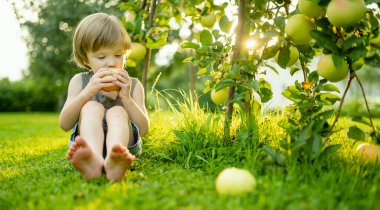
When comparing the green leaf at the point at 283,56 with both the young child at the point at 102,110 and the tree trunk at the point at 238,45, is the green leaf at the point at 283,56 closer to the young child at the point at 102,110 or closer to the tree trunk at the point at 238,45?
the tree trunk at the point at 238,45

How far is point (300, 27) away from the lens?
5.79 ft

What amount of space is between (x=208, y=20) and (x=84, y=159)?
4.95 ft

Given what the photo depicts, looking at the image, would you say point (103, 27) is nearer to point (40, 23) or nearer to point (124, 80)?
point (124, 80)

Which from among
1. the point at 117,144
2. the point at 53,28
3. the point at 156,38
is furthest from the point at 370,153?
the point at 53,28

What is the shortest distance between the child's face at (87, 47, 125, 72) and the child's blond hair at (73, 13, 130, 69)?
2 centimetres

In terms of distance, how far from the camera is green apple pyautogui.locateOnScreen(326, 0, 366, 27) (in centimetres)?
151

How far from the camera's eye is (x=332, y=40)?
164 cm

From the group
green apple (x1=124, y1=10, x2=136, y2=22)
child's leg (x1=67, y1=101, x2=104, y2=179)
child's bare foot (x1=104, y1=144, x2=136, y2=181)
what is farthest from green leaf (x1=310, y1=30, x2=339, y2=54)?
green apple (x1=124, y1=10, x2=136, y2=22)

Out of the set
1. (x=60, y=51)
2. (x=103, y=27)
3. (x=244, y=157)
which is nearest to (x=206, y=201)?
(x=244, y=157)

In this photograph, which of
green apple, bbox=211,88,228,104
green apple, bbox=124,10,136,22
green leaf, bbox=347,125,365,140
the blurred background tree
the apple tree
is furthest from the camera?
the blurred background tree

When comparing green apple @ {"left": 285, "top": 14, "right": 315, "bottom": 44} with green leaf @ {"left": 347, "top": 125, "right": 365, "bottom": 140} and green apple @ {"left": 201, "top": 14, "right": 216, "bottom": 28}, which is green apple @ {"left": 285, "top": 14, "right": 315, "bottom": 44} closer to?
green leaf @ {"left": 347, "top": 125, "right": 365, "bottom": 140}

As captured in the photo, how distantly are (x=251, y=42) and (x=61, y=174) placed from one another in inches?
50.1

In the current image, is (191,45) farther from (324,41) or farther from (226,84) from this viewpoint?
(324,41)

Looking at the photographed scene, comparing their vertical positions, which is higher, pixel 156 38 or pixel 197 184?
pixel 156 38
